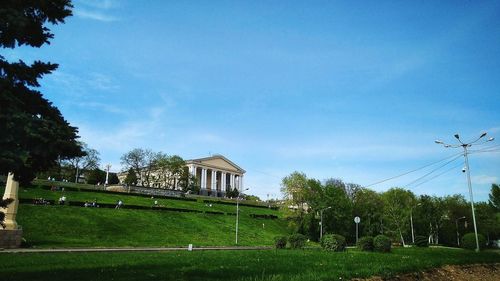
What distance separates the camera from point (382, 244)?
105 feet

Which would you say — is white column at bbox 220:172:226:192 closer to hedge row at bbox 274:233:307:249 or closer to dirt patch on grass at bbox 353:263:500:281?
hedge row at bbox 274:233:307:249

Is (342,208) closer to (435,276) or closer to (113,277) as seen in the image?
(435,276)

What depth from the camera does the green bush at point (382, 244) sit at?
104ft

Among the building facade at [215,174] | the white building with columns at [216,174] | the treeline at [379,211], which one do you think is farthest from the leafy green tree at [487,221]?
the white building with columns at [216,174]

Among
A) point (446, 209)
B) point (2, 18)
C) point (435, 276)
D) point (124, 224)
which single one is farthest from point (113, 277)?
point (446, 209)

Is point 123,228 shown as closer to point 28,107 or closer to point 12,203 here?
point 12,203

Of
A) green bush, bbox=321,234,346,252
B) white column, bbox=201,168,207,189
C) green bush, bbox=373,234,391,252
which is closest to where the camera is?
green bush, bbox=321,234,346,252

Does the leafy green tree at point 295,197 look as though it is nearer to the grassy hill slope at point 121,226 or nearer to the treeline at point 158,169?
the grassy hill slope at point 121,226

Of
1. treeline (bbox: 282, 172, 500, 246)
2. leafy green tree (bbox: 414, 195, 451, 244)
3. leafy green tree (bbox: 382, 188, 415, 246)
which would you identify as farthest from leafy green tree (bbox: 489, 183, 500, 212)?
leafy green tree (bbox: 382, 188, 415, 246)

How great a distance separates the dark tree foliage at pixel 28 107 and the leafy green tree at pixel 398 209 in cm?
7403

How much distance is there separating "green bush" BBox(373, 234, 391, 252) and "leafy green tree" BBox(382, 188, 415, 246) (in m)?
45.8

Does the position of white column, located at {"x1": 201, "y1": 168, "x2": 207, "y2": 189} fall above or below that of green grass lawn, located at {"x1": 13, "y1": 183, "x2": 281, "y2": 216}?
above

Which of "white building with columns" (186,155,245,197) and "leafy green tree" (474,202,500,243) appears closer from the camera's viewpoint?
"leafy green tree" (474,202,500,243)

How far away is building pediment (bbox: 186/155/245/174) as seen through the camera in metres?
138
